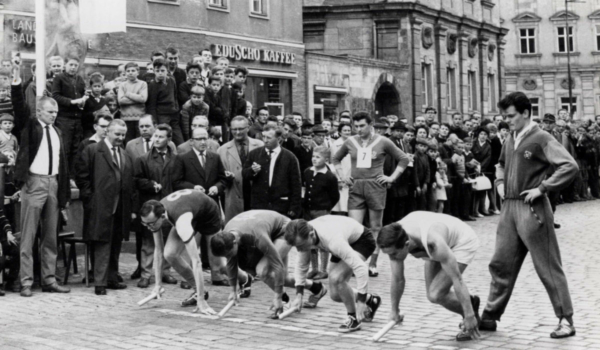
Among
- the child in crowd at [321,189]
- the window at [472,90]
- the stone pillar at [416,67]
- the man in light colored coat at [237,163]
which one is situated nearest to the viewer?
the child in crowd at [321,189]

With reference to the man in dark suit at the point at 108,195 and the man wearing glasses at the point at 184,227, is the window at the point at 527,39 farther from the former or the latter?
the man wearing glasses at the point at 184,227

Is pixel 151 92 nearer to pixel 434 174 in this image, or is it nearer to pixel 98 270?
pixel 98 270

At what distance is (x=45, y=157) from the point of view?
13625 millimetres

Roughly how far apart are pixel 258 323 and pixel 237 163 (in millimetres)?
4650

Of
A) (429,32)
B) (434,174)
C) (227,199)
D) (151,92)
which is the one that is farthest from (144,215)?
(429,32)

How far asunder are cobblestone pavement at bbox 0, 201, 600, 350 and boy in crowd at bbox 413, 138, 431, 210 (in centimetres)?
650

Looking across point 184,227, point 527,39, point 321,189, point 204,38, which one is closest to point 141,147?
point 321,189

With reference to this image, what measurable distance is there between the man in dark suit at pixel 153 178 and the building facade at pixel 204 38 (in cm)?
816

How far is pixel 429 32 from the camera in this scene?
44969 millimetres

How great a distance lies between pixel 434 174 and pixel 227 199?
7915 millimetres

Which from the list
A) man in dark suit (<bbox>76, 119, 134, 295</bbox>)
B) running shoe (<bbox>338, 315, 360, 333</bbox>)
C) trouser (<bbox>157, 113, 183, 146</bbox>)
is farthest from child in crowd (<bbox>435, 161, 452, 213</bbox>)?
running shoe (<bbox>338, 315, 360, 333</bbox>)

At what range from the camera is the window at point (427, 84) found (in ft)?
147

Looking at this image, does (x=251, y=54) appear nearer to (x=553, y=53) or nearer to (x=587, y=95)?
(x=587, y=95)

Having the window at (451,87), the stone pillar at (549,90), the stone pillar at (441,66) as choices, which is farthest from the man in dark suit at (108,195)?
the stone pillar at (549,90)
